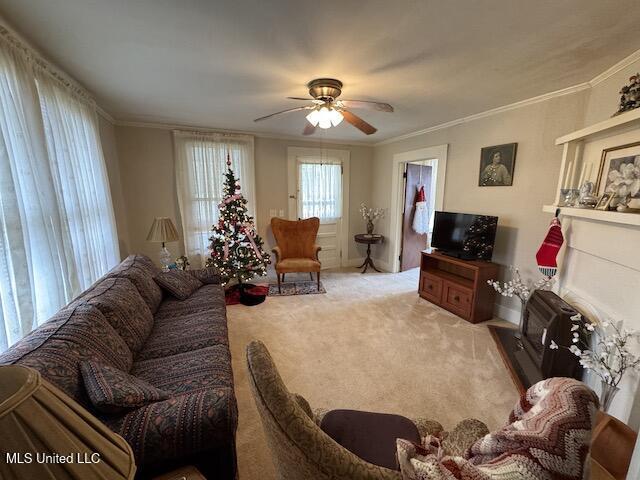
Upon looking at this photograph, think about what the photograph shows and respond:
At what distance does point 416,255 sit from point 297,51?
422 centimetres

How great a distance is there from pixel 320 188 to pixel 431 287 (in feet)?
8.15

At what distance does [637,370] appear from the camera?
133 centimetres

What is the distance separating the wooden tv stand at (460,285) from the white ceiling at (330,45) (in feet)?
5.85

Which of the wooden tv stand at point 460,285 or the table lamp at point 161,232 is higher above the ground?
the table lamp at point 161,232

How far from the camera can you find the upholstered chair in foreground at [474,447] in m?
0.56

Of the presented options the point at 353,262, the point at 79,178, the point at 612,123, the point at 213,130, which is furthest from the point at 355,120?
the point at 353,262

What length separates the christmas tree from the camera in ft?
11.6

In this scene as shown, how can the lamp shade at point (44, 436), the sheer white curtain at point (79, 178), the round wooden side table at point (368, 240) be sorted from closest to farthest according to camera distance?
the lamp shade at point (44, 436) < the sheer white curtain at point (79, 178) < the round wooden side table at point (368, 240)

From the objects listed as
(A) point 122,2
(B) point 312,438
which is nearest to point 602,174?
(B) point 312,438

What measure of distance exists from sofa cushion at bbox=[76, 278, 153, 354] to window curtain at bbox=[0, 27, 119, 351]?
219 millimetres

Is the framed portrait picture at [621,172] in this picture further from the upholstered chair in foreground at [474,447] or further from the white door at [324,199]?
the white door at [324,199]

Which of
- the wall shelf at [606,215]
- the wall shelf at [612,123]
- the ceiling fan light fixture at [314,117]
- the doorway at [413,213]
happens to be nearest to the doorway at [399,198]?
the doorway at [413,213]

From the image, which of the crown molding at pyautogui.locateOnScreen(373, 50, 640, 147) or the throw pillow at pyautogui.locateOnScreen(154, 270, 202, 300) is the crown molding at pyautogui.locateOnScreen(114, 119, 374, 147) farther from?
the throw pillow at pyautogui.locateOnScreen(154, 270, 202, 300)

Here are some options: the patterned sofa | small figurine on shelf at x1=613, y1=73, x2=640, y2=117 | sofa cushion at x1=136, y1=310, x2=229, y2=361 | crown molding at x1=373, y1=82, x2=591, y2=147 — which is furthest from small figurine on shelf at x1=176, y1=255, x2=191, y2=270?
small figurine on shelf at x1=613, y1=73, x2=640, y2=117
